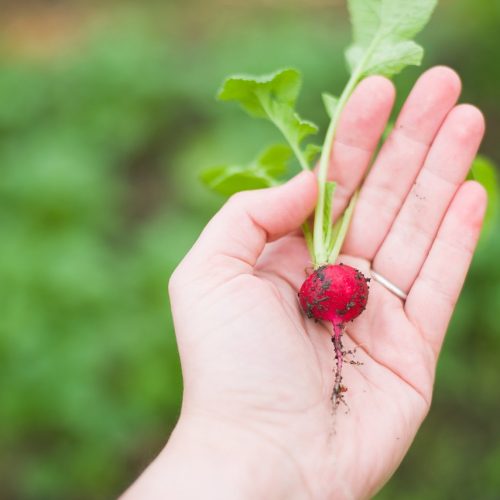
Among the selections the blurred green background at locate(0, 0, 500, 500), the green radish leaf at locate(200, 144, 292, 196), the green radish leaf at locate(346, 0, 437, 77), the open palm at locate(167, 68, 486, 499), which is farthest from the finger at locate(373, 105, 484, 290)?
the blurred green background at locate(0, 0, 500, 500)

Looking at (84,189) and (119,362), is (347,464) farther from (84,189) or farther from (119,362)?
(84,189)

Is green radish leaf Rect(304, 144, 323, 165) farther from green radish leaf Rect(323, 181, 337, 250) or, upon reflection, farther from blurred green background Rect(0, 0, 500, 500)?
blurred green background Rect(0, 0, 500, 500)

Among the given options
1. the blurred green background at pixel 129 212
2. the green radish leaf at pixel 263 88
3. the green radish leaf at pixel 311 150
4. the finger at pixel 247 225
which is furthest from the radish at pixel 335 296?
the blurred green background at pixel 129 212

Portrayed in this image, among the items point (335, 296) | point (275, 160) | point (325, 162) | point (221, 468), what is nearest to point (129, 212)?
point (275, 160)

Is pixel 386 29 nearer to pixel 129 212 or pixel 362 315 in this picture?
pixel 362 315

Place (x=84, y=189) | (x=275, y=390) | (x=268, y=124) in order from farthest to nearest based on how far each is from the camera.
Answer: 1. (x=268, y=124)
2. (x=84, y=189)
3. (x=275, y=390)

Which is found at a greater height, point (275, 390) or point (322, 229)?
point (322, 229)

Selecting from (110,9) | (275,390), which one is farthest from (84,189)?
(110,9)
